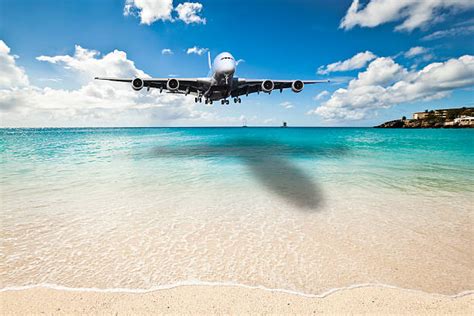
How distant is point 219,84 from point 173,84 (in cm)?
→ 466

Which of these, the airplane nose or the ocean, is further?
the airplane nose

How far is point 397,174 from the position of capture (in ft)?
40.8

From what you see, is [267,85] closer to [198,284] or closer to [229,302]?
[198,284]

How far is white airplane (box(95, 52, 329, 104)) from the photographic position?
21.3 metres

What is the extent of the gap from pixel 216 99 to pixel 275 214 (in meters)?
25.8

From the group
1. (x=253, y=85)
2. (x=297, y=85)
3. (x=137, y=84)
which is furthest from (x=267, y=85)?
(x=137, y=84)

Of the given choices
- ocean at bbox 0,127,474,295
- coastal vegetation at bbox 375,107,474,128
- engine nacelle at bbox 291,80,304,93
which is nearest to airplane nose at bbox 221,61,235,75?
engine nacelle at bbox 291,80,304,93

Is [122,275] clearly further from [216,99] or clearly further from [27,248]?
[216,99]

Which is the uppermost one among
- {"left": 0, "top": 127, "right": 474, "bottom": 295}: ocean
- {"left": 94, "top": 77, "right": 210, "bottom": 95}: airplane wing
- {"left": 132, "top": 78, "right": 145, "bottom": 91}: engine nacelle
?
{"left": 94, "top": 77, "right": 210, "bottom": 95}: airplane wing

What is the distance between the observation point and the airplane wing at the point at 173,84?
22.9m

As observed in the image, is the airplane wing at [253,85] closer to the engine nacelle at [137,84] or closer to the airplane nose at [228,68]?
the airplane nose at [228,68]

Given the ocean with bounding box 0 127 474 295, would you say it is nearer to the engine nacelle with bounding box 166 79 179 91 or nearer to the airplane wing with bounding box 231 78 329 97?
the engine nacelle with bounding box 166 79 179 91

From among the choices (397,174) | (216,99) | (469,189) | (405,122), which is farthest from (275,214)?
(405,122)

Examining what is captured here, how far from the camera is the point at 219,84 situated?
958 inches
